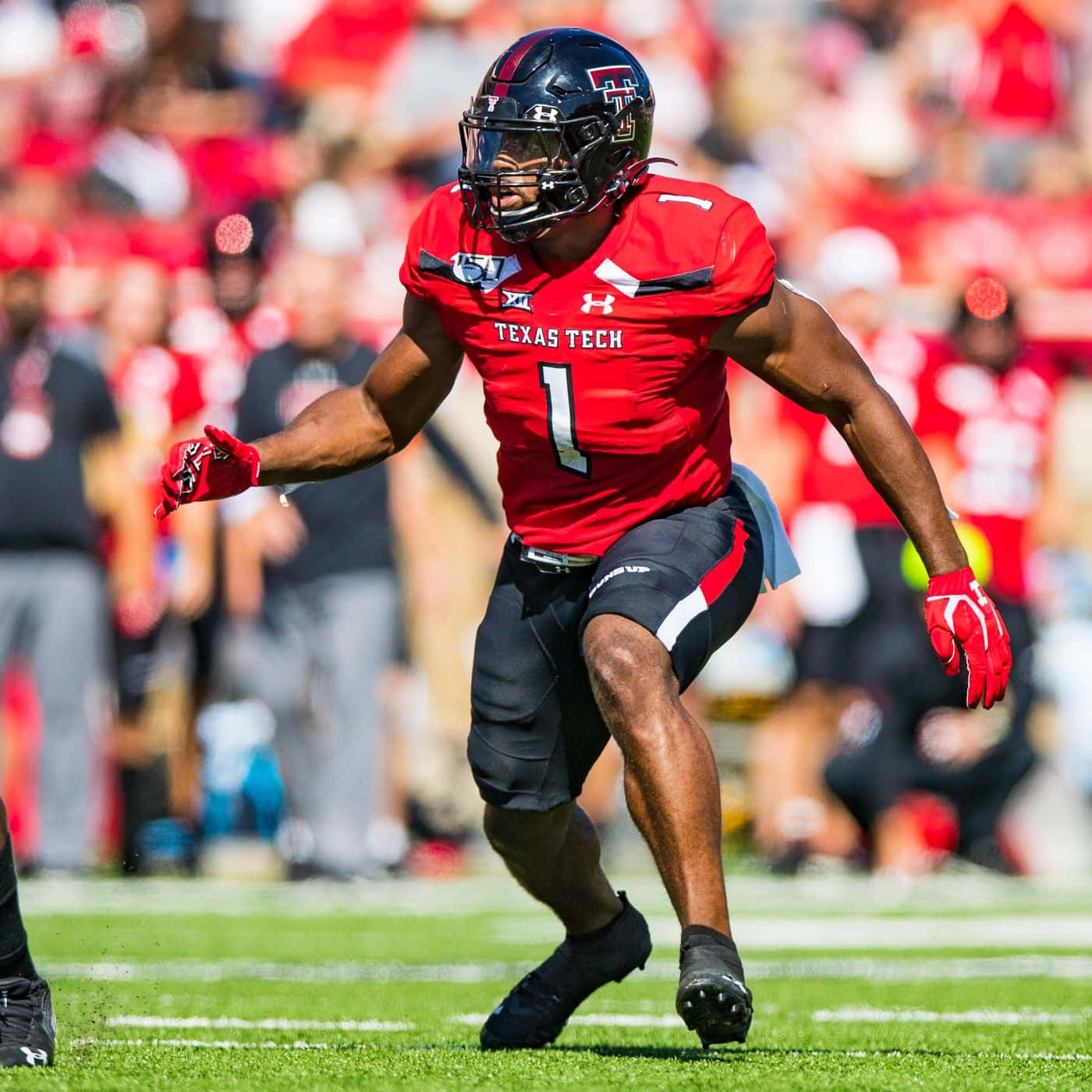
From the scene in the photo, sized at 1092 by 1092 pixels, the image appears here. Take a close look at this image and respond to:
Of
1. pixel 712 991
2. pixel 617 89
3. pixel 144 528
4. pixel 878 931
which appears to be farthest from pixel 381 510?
pixel 712 991

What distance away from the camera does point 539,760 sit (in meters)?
4.45

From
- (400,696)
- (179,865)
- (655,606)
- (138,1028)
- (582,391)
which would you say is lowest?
(179,865)

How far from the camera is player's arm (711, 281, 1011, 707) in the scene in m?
4.25

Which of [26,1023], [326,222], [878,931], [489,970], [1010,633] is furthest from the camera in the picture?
[326,222]

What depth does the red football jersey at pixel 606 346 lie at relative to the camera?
14.0ft

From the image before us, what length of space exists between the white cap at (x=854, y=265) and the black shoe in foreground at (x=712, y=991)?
20.7 feet

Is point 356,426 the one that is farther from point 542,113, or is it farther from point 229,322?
point 229,322

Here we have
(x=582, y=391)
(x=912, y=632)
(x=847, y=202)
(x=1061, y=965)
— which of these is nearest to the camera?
(x=582, y=391)

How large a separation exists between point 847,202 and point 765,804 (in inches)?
146

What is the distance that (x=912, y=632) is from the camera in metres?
9.60

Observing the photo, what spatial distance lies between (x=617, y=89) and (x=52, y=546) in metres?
5.15

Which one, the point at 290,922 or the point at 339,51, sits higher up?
the point at 339,51

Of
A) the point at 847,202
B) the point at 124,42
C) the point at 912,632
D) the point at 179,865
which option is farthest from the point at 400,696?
the point at 124,42

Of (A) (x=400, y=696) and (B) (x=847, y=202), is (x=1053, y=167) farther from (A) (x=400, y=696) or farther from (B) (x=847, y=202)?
(A) (x=400, y=696)
